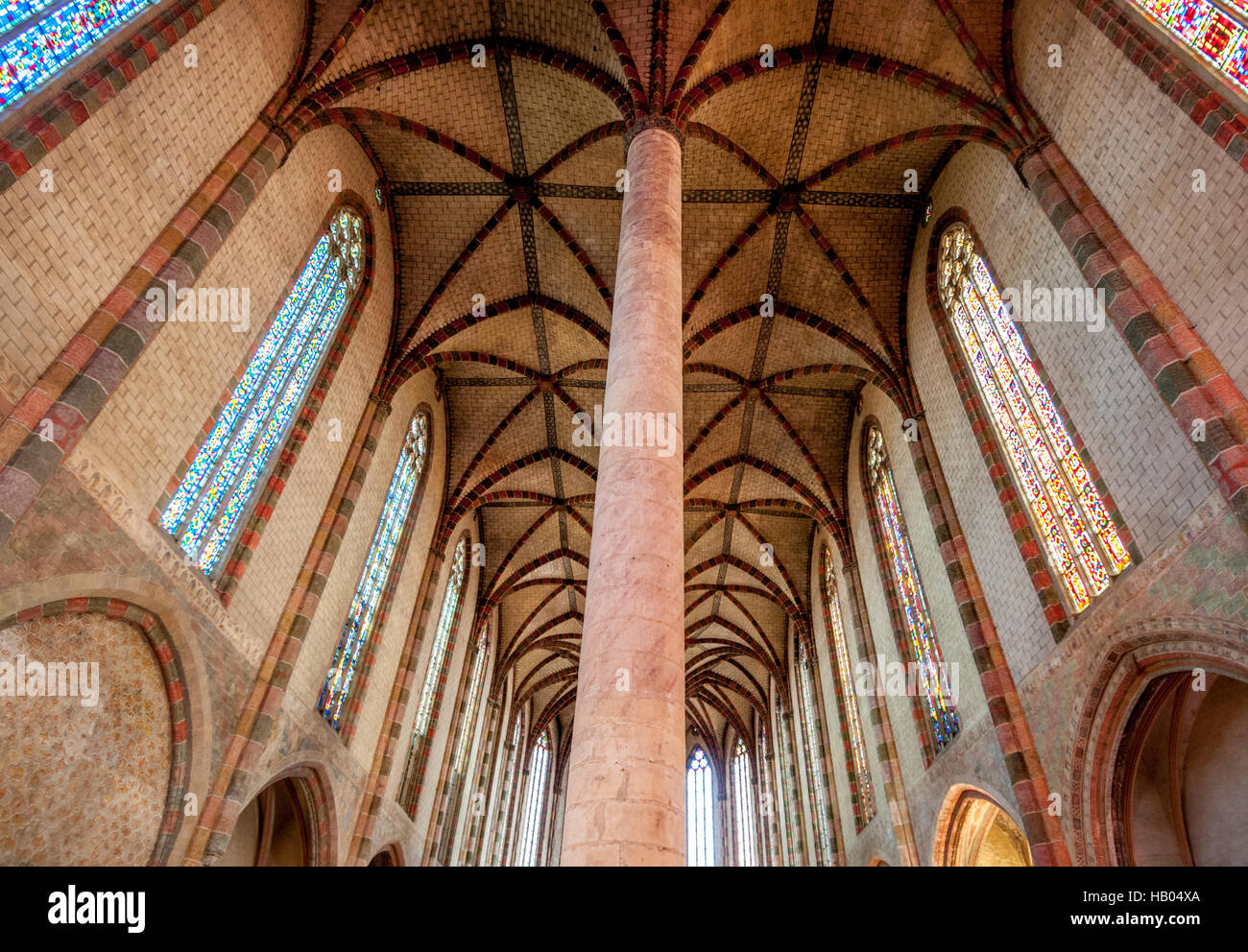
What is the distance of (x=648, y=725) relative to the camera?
14.1 ft

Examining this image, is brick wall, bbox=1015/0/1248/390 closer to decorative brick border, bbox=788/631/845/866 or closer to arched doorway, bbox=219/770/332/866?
arched doorway, bbox=219/770/332/866

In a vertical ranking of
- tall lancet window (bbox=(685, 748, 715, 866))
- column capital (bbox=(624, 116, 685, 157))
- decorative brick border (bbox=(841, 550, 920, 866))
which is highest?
tall lancet window (bbox=(685, 748, 715, 866))

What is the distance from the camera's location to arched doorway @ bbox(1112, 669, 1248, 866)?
7703 mm

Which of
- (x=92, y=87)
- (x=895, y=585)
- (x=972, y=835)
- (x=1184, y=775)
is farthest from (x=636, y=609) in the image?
(x=895, y=585)

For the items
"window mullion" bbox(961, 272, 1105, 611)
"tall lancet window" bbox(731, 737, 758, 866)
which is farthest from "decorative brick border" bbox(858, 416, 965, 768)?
"tall lancet window" bbox(731, 737, 758, 866)

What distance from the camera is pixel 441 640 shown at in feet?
56.1

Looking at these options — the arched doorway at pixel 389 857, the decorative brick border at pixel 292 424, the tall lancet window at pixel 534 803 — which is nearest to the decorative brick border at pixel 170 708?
the decorative brick border at pixel 292 424

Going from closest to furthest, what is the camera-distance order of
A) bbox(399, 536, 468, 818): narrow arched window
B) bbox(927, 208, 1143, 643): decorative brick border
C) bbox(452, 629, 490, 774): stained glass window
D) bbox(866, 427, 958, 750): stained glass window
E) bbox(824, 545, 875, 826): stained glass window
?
bbox(927, 208, 1143, 643): decorative brick border
bbox(866, 427, 958, 750): stained glass window
bbox(824, 545, 875, 826): stained glass window
bbox(399, 536, 468, 818): narrow arched window
bbox(452, 629, 490, 774): stained glass window

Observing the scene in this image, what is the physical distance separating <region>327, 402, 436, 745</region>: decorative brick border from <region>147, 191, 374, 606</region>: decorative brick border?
1.63m

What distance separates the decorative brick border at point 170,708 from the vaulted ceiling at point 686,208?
6.33 m

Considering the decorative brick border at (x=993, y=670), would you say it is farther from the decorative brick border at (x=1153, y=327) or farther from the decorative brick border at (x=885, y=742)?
the decorative brick border at (x=1153, y=327)
